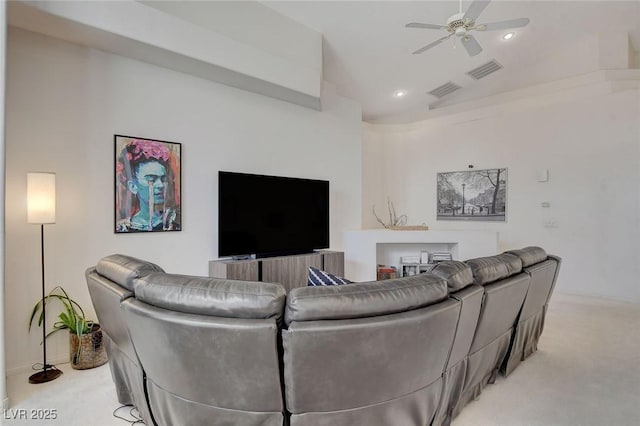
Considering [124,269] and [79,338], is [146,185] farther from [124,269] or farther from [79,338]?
[124,269]

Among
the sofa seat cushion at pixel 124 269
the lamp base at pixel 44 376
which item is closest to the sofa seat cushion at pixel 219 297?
the sofa seat cushion at pixel 124 269

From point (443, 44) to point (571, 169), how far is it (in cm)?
275

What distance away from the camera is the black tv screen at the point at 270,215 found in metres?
3.54

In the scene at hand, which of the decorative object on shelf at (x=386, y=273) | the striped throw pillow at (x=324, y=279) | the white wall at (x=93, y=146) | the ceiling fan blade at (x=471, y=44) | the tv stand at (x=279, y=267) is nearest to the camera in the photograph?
the striped throw pillow at (x=324, y=279)

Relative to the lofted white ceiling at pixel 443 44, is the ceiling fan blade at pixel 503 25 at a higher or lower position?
lower

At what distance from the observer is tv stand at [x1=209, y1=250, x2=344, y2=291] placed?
338 centimetres

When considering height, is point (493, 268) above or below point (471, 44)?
below

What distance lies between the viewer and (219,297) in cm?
134

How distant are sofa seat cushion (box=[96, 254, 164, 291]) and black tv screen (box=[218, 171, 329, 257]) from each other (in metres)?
1.57

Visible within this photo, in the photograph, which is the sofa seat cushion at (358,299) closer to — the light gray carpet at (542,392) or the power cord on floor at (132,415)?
the light gray carpet at (542,392)

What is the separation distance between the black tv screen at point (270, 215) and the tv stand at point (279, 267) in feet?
0.52

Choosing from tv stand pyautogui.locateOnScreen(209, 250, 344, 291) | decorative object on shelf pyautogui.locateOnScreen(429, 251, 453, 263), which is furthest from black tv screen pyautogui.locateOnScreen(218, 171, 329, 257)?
decorative object on shelf pyautogui.locateOnScreen(429, 251, 453, 263)

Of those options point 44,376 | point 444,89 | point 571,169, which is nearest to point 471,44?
Answer: point 444,89

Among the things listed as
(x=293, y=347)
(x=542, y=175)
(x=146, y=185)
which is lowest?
(x=293, y=347)
